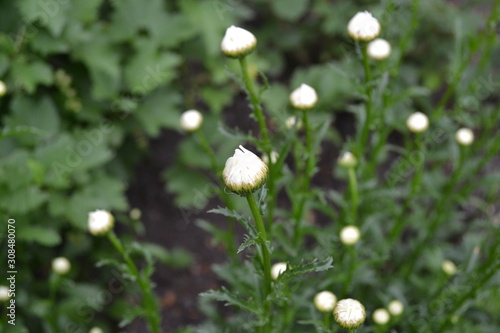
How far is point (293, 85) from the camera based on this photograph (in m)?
3.00

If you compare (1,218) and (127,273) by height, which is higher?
(1,218)

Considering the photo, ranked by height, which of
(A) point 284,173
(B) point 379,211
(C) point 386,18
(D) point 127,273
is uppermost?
(C) point 386,18

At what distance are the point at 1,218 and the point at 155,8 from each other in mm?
1245

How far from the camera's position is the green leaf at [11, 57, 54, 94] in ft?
6.98

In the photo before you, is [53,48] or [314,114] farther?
[314,114]

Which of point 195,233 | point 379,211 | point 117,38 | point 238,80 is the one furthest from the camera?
point 195,233

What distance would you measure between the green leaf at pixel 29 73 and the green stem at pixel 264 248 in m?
1.31

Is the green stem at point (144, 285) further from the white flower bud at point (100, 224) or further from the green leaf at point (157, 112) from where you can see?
the green leaf at point (157, 112)

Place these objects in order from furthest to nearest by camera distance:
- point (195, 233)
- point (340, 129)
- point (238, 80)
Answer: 1. point (340, 129)
2. point (195, 233)
3. point (238, 80)

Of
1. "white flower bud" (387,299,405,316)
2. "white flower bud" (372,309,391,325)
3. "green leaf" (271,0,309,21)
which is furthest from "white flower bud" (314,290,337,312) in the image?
"green leaf" (271,0,309,21)

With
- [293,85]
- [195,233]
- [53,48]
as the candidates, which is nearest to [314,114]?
[293,85]

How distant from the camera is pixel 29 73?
7.06ft

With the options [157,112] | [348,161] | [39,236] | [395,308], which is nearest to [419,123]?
[348,161]

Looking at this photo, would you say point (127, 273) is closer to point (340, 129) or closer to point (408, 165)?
point (408, 165)
